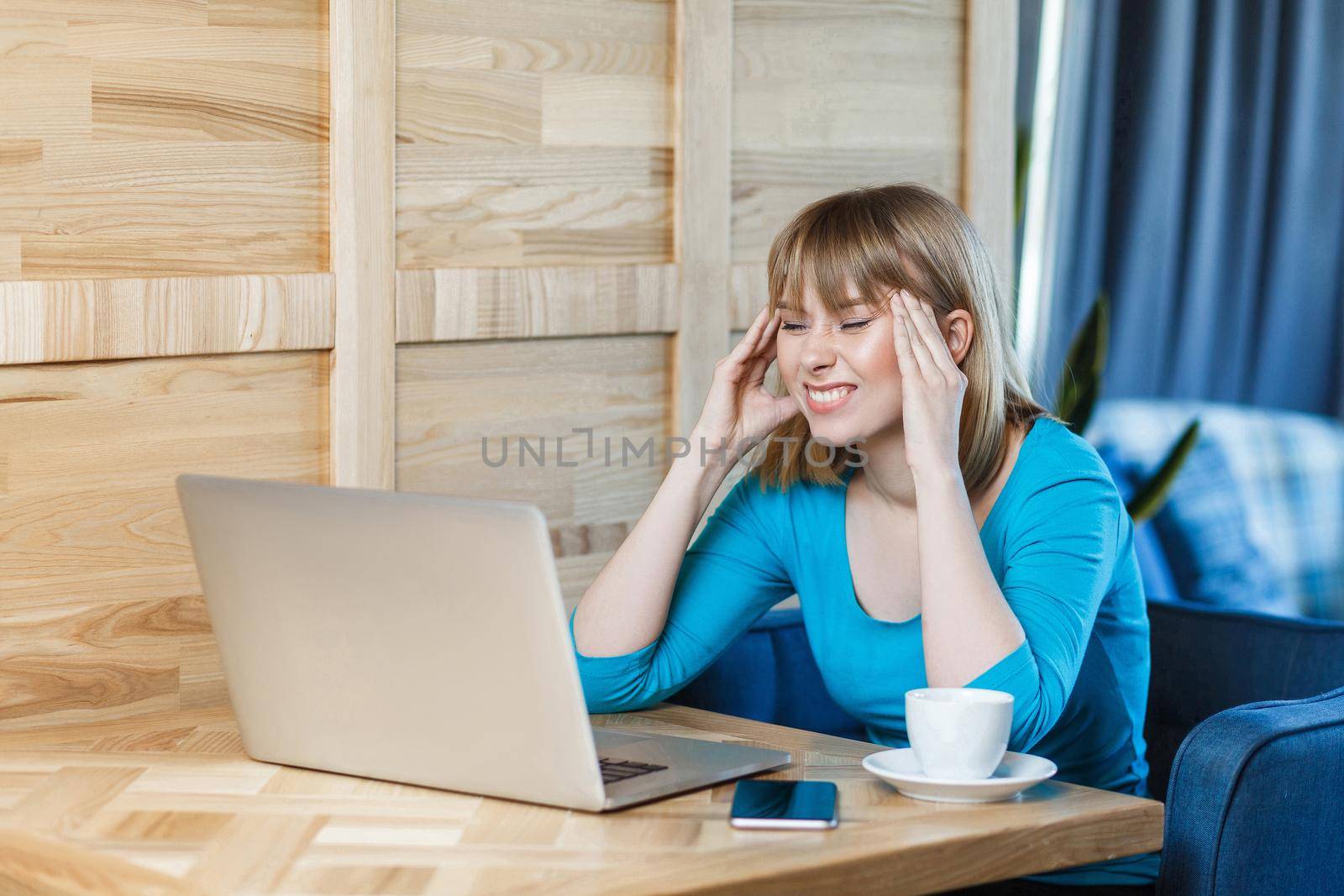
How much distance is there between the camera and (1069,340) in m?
3.38

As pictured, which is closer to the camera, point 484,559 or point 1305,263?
point 484,559

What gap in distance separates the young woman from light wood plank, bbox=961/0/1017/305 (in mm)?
673

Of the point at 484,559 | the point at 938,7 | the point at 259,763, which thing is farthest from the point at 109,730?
the point at 938,7

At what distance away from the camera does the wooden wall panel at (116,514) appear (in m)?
1.62

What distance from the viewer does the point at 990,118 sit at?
2381mm

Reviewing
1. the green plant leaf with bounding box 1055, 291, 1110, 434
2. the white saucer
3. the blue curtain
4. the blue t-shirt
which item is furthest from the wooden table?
the blue curtain

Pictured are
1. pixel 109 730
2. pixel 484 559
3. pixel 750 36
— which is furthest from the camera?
pixel 750 36

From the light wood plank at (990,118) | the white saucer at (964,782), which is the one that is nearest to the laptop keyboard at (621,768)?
the white saucer at (964,782)

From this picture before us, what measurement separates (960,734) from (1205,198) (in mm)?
2392

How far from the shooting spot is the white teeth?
5.27 ft

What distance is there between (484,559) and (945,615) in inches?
18.5

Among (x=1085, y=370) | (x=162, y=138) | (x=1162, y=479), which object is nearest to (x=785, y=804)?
(x=162, y=138)

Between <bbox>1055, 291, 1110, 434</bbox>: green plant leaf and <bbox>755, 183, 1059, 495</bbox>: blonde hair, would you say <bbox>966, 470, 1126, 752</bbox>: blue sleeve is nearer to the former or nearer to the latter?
<bbox>755, 183, 1059, 495</bbox>: blonde hair

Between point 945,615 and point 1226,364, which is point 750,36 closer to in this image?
point 945,615
